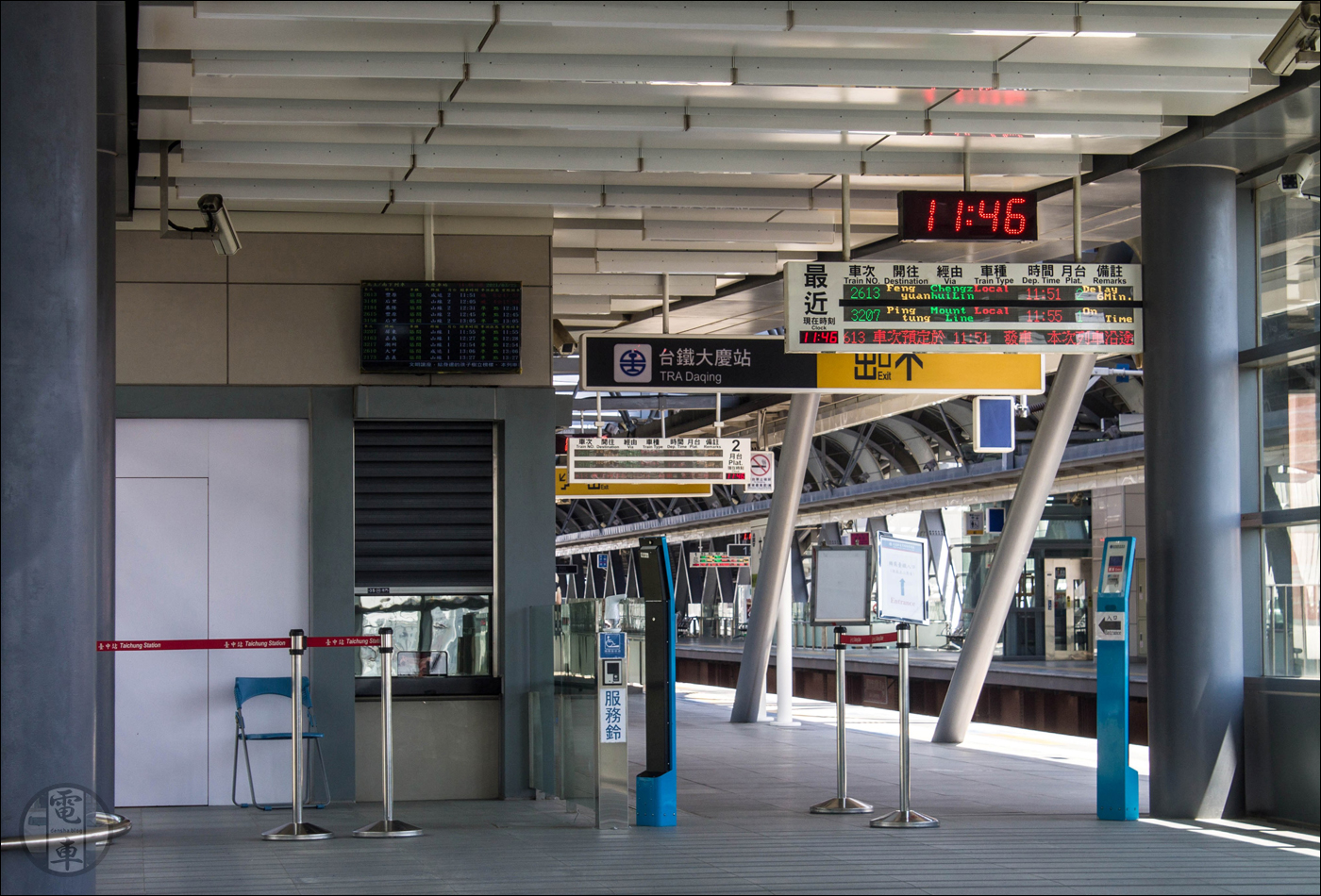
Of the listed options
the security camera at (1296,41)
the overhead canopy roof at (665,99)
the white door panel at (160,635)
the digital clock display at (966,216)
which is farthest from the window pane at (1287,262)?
the white door panel at (160,635)

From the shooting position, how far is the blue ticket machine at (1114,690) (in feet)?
25.7

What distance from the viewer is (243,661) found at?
29.7ft

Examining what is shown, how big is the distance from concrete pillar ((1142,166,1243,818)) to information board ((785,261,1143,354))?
0.24 m

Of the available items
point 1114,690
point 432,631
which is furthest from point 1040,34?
point 432,631

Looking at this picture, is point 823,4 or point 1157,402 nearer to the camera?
point 823,4

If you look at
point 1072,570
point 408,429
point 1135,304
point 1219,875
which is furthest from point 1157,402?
point 1072,570

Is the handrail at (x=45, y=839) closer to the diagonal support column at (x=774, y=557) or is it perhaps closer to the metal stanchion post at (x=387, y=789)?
the metal stanchion post at (x=387, y=789)

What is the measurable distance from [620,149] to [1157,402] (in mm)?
3283

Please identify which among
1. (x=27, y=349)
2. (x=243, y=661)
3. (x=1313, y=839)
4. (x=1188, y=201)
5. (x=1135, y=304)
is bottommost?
(x=1313, y=839)

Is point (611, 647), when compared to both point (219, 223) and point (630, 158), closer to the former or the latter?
point (630, 158)

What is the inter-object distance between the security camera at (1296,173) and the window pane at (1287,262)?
87 mm

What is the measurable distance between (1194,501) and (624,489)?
1067cm

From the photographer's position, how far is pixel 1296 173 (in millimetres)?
7469

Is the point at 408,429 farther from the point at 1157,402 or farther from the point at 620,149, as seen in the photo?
the point at 1157,402
